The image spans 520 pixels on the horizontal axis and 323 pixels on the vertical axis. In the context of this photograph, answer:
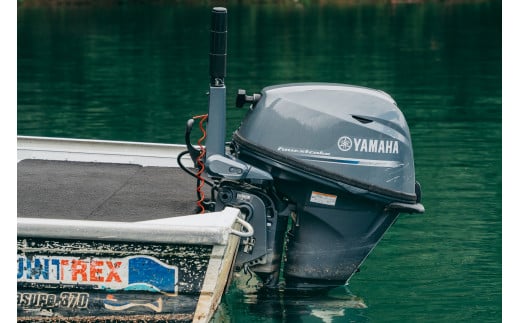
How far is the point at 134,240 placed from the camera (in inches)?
165

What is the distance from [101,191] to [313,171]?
115 centimetres

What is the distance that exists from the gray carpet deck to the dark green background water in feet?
2.03

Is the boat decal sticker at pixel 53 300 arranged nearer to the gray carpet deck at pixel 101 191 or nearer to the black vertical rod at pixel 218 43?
the gray carpet deck at pixel 101 191

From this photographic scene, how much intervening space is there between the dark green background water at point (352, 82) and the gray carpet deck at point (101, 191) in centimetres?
62

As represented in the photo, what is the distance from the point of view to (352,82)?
559 inches

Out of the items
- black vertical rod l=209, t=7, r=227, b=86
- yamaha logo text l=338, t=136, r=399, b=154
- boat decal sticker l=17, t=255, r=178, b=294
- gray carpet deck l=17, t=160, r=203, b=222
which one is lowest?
boat decal sticker l=17, t=255, r=178, b=294

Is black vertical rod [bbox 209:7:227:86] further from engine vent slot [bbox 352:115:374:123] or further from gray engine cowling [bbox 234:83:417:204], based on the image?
engine vent slot [bbox 352:115:374:123]

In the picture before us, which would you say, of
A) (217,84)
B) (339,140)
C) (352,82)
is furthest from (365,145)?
(352,82)

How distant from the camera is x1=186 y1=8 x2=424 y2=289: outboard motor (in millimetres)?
4609

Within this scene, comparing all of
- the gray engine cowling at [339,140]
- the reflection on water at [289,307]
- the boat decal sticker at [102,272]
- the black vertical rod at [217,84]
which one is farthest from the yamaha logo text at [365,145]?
the boat decal sticker at [102,272]

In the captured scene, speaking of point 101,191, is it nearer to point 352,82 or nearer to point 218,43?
point 218,43

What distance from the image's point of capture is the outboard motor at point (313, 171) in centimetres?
461

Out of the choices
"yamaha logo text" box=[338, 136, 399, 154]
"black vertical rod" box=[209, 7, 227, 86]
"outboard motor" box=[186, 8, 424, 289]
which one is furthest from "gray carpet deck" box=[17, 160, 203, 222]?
"yamaha logo text" box=[338, 136, 399, 154]
